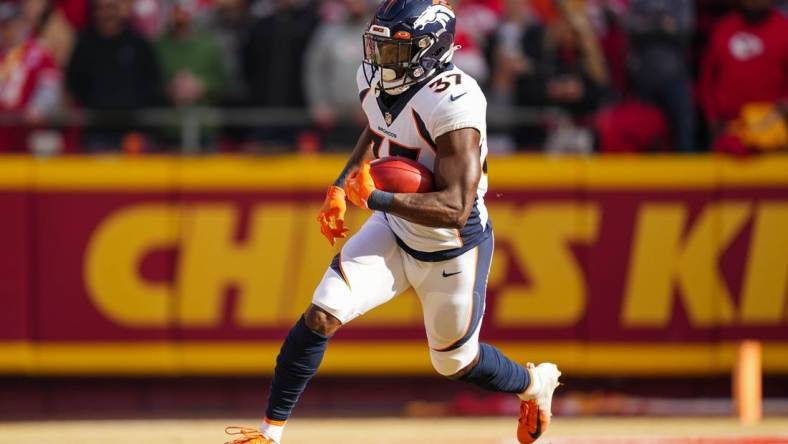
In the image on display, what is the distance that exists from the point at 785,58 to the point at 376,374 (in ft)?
12.8

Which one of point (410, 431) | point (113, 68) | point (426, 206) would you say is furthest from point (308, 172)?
point (426, 206)

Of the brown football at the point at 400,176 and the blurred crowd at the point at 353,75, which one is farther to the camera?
the blurred crowd at the point at 353,75

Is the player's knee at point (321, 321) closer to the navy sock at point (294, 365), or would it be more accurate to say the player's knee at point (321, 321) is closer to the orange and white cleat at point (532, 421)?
the navy sock at point (294, 365)

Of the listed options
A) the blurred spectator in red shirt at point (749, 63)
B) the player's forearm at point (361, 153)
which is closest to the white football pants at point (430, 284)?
the player's forearm at point (361, 153)

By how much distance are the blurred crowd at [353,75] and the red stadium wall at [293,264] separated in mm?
300

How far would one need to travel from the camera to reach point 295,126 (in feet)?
34.4

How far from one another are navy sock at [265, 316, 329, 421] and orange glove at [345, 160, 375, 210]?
0.70 metres

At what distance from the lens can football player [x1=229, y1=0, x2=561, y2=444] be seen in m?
6.18

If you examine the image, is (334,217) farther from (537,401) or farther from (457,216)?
(537,401)

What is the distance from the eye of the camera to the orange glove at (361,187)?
6137 millimetres

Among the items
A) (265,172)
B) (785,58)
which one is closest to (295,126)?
(265,172)

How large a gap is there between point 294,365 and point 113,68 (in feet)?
15.8

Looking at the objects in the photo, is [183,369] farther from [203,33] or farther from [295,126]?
[203,33]

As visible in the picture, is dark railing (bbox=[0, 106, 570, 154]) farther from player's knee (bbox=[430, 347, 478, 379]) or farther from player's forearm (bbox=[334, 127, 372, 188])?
player's knee (bbox=[430, 347, 478, 379])
